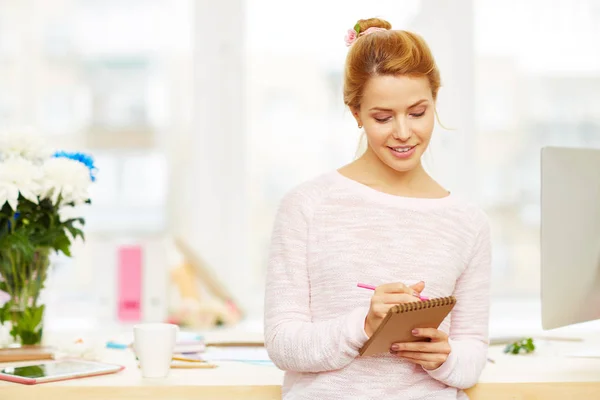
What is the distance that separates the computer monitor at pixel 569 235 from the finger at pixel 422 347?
0.34m

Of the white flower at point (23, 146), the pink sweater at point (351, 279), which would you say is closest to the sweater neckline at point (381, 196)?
the pink sweater at point (351, 279)

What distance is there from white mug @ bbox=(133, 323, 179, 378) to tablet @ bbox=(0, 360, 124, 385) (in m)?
0.08

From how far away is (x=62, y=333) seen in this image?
1864 mm

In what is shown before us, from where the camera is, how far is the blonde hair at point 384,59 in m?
1.24

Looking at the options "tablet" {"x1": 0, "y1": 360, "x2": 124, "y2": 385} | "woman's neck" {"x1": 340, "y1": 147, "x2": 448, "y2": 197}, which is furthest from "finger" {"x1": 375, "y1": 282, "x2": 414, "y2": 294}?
"tablet" {"x1": 0, "y1": 360, "x2": 124, "y2": 385}

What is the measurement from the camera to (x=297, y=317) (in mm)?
1220

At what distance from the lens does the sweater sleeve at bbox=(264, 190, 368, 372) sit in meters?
1.17

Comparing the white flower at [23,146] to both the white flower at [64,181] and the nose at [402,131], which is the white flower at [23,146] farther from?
the nose at [402,131]

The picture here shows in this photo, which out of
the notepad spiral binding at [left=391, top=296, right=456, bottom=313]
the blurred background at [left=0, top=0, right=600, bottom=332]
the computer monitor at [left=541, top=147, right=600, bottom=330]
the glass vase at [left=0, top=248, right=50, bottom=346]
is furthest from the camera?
the blurred background at [left=0, top=0, right=600, bottom=332]

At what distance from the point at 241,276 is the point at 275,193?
0.30 m

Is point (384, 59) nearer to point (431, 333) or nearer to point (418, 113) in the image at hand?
point (418, 113)

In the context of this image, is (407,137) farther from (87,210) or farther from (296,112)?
(87,210)

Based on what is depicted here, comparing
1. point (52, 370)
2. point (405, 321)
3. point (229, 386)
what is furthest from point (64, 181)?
point (405, 321)

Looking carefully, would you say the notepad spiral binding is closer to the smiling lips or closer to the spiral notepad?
the spiral notepad
